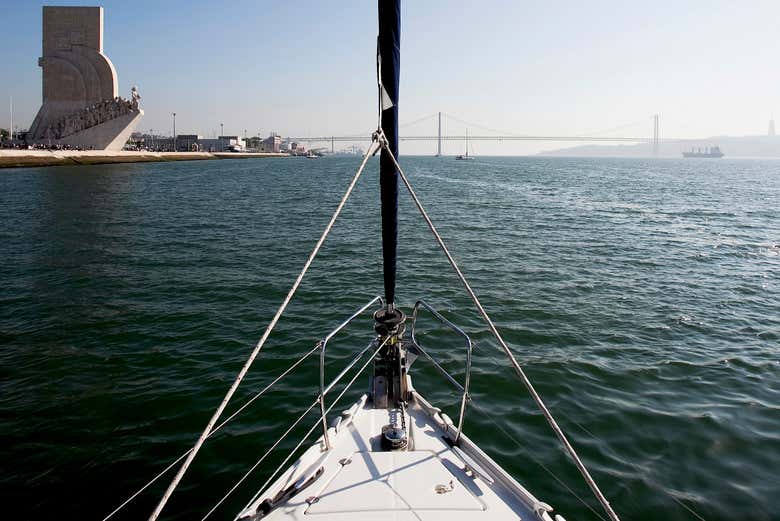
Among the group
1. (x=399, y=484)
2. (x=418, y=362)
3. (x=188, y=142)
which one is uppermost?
(x=188, y=142)

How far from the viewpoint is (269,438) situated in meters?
6.52

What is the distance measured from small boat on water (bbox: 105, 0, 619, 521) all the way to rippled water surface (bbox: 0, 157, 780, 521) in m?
1.84

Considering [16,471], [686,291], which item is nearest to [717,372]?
[686,291]

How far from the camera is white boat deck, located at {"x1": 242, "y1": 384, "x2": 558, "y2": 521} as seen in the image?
345 centimetres

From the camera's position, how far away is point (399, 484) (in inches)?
147

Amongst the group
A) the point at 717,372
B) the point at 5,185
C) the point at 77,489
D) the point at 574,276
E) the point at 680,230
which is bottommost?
the point at 77,489

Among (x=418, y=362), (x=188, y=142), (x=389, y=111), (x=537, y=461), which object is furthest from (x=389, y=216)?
(x=188, y=142)

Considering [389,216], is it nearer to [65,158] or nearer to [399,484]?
[399,484]

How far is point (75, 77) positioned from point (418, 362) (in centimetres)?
11075

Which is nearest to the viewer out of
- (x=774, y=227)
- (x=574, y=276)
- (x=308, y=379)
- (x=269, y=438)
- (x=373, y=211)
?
(x=269, y=438)

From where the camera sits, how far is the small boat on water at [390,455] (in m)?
3.45

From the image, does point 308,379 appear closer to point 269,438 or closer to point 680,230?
point 269,438

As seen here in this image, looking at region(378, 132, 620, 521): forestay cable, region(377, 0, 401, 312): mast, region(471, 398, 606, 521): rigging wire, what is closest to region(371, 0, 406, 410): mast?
region(377, 0, 401, 312): mast

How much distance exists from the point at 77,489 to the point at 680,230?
86.3ft
